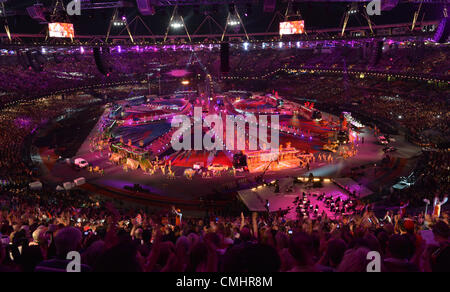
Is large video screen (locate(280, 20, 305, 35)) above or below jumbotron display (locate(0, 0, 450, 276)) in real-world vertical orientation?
above

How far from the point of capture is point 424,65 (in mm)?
40750

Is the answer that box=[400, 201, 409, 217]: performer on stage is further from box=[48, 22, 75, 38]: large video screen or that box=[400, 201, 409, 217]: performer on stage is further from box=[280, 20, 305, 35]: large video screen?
box=[48, 22, 75, 38]: large video screen

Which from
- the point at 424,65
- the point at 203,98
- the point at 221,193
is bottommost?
the point at 221,193

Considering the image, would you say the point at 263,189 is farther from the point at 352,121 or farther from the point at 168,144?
the point at 352,121

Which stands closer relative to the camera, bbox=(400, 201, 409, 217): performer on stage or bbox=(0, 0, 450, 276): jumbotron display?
bbox=(0, 0, 450, 276): jumbotron display

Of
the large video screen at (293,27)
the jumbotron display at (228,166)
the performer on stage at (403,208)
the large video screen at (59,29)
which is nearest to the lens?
the jumbotron display at (228,166)

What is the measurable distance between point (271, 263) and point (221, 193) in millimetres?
15481

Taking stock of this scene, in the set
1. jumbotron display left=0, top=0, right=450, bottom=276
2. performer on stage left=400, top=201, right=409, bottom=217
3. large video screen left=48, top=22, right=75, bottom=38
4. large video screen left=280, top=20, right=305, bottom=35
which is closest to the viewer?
jumbotron display left=0, top=0, right=450, bottom=276

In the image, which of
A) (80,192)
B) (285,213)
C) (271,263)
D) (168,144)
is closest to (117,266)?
(271,263)

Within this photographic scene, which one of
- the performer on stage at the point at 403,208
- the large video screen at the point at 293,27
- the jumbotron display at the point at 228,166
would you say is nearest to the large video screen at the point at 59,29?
the jumbotron display at the point at 228,166

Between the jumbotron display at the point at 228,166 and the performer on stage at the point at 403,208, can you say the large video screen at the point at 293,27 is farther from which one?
the performer on stage at the point at 403,208

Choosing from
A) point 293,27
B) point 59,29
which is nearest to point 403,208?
point 293,27

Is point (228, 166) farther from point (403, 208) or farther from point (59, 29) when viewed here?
point (59, 29)

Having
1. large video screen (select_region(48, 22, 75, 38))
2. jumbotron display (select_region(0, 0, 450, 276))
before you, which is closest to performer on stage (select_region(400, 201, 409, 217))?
jumbotron display (select_region(0, 0, 450, 276))
